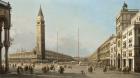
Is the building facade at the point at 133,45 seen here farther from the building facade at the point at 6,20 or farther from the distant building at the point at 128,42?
the building facade at the point at 6,20

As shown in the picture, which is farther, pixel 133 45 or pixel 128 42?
pixel 128 42

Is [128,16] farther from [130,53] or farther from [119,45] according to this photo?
[130,53]

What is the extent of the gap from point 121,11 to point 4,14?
51.2 m

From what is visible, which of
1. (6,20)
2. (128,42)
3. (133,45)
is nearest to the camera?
(6,20)

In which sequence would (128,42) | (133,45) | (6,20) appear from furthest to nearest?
1. (128,42)
2. (133,45)
3. (6,20)

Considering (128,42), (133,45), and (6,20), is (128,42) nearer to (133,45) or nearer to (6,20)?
(133,45)

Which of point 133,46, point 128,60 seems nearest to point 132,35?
point 133,46

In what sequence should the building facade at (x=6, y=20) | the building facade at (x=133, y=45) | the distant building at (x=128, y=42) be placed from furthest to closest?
1. the distant building at (x=128, y=42)
2. the building facade at (x=133, y=45)
3. the building facade at (x=6, y=20)

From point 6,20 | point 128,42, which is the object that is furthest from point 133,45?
point 6,20

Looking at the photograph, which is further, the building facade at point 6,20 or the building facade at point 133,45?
the building facade at point 133,45

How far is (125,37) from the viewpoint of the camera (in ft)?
328

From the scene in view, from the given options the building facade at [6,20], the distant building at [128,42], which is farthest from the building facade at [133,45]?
the building facade at [6,20]

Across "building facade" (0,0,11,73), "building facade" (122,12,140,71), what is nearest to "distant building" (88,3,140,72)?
"building facade" (122,12,140,71)

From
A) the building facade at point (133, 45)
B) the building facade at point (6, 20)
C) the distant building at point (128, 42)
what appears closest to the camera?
the building facade at point (6, 20)
